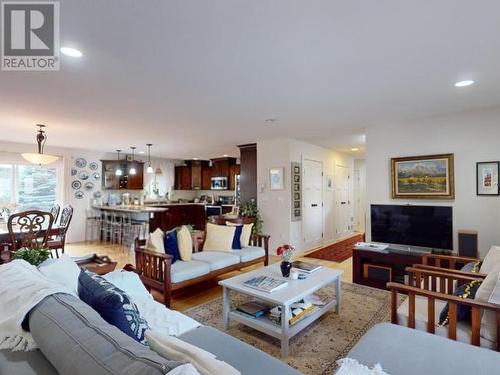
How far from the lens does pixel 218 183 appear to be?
936cm

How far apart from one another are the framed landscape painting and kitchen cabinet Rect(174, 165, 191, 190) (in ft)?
22.8

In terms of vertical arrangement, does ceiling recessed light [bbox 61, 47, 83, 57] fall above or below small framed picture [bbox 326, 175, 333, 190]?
above

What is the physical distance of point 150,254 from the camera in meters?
3.22

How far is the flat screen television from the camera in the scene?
3707 mm

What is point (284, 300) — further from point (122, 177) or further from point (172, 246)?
point (122, 177)

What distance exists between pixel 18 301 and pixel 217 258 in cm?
253

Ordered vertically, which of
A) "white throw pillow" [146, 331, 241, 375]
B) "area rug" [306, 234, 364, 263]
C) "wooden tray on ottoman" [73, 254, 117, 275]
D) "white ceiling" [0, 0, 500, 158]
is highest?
"white ceiling" [0, 0, 500, 158]

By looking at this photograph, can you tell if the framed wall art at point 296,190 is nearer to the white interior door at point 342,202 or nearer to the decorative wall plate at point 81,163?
the white interior door at point 342,202

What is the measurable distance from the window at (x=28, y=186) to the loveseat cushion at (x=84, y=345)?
6760mm

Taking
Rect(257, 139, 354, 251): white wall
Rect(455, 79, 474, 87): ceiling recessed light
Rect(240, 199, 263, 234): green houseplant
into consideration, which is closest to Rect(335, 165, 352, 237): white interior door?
Rect(257, 139, 354, 251): white wall

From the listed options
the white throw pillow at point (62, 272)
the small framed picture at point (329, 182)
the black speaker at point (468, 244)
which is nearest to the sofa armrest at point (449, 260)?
the black speaker at point (468, 244)

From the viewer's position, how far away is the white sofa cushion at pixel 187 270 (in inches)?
123

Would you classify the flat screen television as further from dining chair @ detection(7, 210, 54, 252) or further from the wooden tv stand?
dining chair @ detection(7, 210, 54, 252)

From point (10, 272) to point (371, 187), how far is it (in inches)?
178
